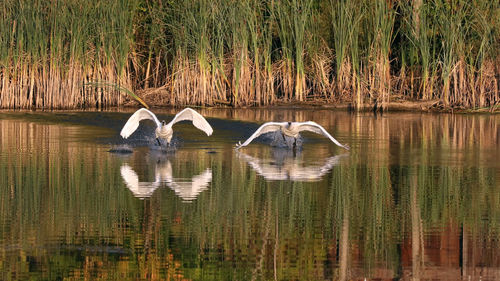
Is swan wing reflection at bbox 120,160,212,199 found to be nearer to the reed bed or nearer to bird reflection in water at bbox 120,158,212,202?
bird reflection in water at bbox 120,158,212,202

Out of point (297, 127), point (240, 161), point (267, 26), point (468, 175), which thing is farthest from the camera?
point (267, 26)

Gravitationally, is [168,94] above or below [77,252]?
above

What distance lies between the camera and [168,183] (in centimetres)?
1142

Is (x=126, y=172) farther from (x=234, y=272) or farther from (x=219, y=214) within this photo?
(x=234, y=272)

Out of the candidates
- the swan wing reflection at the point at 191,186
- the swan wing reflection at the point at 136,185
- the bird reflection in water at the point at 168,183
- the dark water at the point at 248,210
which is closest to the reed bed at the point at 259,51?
the dark water at the point at 248,210

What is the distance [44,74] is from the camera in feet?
74.1

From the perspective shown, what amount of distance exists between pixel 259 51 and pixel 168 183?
12.6 meters

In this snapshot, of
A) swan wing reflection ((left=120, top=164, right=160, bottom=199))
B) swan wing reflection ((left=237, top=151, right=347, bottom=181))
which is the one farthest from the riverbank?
swan wing reflection ((left=120, top=164, right=160, bottom=199))

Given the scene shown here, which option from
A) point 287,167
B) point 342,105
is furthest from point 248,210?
point 342,105

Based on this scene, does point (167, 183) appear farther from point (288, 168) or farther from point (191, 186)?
point (288, 168)

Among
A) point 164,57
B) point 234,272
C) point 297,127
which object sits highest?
point 164,57

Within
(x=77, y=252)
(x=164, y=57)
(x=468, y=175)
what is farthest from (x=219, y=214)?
(x=164, y=57)

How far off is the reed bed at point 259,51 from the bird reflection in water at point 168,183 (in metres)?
10.3

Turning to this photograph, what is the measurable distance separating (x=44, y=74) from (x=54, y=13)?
139 cm
